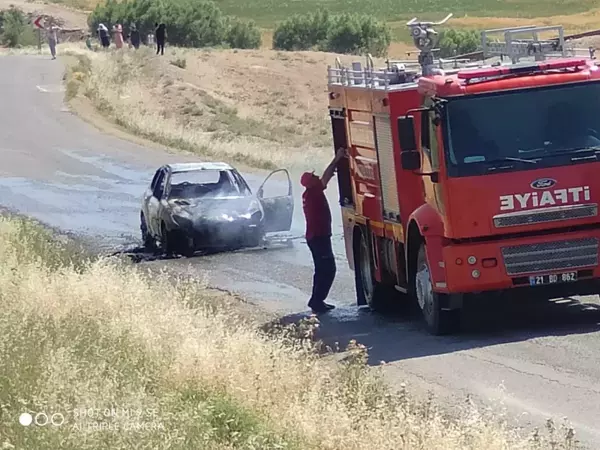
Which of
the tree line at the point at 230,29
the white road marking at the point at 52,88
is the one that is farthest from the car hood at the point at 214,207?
the tree line at the point at 230,29

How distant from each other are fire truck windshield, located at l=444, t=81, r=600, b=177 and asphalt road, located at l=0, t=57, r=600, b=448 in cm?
174

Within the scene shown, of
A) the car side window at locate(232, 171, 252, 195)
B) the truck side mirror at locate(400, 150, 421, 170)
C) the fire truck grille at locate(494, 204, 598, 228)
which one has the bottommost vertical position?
the car side window at locate(232, 171, 252, 195)

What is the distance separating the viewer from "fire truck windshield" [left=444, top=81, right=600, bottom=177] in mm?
13125

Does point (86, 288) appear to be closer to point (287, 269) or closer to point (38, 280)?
point (38, 280)

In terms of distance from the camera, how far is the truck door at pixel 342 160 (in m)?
16.6

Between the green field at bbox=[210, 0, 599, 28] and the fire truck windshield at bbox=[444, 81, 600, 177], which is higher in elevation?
the fire truck windshield at bbox=[444, 81, 600, 177]

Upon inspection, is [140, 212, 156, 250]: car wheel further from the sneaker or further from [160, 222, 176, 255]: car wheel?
the sneaker

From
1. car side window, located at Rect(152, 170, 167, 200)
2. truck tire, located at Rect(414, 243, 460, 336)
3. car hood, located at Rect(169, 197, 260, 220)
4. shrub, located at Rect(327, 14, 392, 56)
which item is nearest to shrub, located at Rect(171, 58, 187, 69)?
shrub, located at Rect(327, 14, 392, 56)

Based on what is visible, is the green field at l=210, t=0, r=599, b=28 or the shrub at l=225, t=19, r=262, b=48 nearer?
the shrub at l=225, t=19, r=262, b=48

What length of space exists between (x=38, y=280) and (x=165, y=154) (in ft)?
89.4

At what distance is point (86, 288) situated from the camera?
13797 mm

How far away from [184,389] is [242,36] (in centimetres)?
9890

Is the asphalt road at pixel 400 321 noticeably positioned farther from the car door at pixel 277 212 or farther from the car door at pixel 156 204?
the car door at pixel 156 204

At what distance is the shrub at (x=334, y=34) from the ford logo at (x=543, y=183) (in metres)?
85.0
